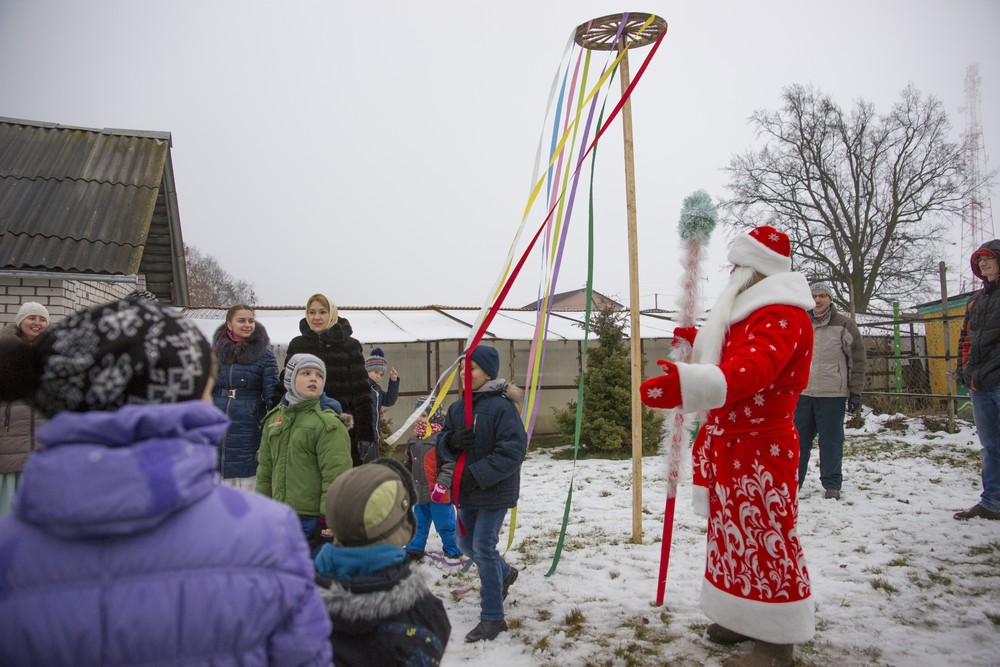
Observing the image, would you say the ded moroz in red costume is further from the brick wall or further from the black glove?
the brick wall

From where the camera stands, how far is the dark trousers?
536cm

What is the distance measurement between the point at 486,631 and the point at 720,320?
6.07 ft

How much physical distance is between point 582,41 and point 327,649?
158 inches

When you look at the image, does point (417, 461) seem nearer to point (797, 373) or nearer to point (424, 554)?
point (424, 554)

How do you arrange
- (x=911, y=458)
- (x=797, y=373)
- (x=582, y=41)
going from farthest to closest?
(x=911, y=458) < (x=582, y=41) < (x=797, y=373)

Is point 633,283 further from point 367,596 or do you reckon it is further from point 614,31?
point 367,596

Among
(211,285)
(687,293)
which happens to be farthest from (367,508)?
(211,285)

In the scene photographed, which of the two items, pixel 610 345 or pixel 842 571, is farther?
pixel 610 345

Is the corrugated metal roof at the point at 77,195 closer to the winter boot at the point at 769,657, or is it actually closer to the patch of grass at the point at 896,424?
the winter boot at the point at 769,657

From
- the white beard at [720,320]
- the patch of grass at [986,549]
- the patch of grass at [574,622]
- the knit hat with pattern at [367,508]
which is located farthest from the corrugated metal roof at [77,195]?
the patch of grass at [986,549]

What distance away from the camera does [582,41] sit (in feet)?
13.8

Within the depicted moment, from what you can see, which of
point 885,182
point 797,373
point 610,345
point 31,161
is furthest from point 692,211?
point 885,182

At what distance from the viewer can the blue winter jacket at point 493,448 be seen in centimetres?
310

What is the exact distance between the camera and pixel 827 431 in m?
5.36
